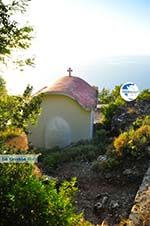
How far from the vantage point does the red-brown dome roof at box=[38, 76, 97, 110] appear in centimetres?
1656

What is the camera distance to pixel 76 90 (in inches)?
683

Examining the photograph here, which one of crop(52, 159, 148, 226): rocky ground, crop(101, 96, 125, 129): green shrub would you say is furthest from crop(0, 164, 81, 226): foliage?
crop(101, 96, 125, 129): green shrub

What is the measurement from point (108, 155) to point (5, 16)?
7021 mm

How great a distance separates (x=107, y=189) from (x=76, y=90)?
24.0 ft

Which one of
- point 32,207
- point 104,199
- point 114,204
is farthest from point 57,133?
point 32,207

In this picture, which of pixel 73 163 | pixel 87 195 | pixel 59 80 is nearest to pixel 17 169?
pixel 87 195

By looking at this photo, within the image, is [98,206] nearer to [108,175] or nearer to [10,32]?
[108,175]

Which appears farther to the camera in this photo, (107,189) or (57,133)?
(57,133)

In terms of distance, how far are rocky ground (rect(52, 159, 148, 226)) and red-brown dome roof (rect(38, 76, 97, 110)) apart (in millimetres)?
4557

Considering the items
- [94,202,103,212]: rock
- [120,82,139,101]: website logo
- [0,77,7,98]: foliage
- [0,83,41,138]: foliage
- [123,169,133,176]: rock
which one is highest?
[120,82,139,101]: website logo

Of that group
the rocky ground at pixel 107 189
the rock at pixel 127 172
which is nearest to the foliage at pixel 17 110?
the rocky ground at pixel 107 189

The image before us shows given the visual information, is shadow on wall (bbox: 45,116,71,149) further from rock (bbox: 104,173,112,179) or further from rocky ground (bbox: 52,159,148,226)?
rock (bbox: 104,173,112,179)

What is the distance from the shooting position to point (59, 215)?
511 cm

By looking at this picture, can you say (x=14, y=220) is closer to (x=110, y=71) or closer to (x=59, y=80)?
(x=59, y=80)
